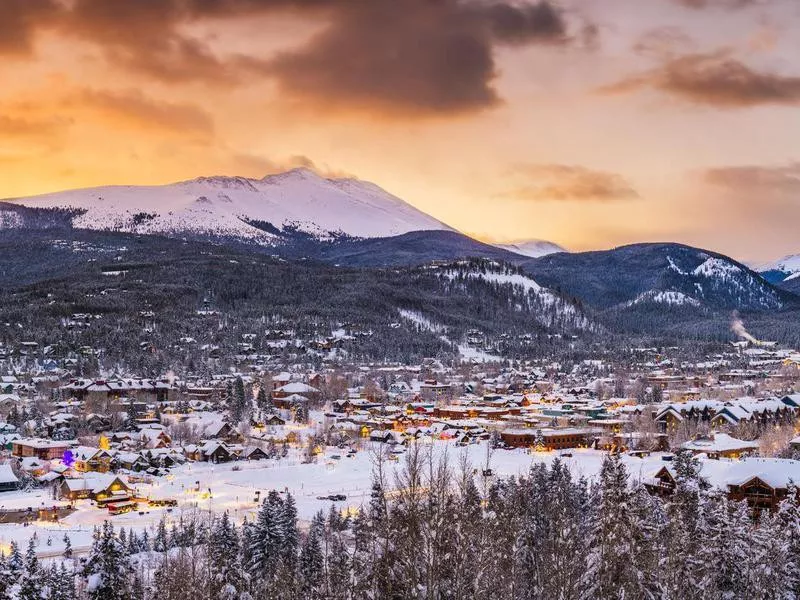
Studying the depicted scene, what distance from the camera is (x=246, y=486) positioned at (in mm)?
57531

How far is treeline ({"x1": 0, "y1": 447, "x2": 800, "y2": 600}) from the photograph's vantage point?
52.2 ft

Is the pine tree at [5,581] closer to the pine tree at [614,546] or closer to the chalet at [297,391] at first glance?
the pine tree at [614,546]

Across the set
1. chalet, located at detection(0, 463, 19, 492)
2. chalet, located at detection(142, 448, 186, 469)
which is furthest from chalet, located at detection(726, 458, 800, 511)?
chalet, located at detection(0, 463, 19, 492)

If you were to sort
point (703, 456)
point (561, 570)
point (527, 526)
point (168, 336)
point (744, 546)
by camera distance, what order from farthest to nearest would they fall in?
point (168, 336), point (703, 456), point (527, 526), point (744, 546), point (561, 570)

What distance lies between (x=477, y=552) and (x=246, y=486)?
4222cm

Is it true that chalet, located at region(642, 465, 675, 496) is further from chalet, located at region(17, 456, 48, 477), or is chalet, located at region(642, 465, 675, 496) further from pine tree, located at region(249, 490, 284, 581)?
chalet, located at region(17, 456, 48, 477)

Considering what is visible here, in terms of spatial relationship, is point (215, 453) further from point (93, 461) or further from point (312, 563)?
point (312, 563)

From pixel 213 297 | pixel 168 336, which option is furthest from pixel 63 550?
pixel 213 297

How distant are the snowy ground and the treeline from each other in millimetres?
5522

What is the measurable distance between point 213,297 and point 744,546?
517 ft

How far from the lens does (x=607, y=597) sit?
67.4 ft

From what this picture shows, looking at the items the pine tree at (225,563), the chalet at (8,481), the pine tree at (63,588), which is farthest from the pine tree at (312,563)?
the chalet at (8,481)

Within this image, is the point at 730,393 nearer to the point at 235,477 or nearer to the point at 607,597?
the point at 235,477

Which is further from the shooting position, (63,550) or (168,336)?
(168,336)
